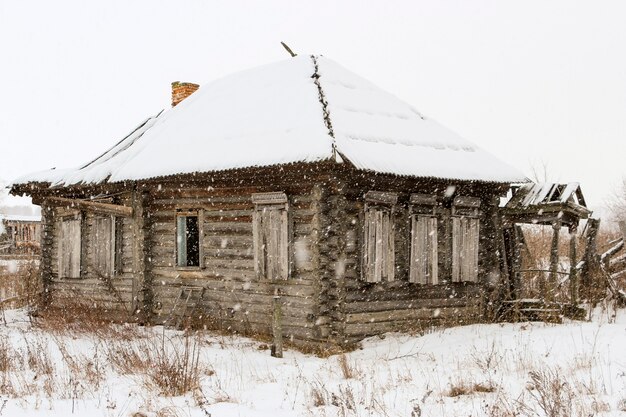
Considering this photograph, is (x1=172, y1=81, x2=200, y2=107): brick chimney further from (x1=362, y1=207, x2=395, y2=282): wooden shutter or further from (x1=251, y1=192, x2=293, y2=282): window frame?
(x1=362, y1=207, x2=395, y2=282): wooden shutter

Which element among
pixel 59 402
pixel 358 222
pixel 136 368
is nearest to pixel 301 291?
pixel 358 222

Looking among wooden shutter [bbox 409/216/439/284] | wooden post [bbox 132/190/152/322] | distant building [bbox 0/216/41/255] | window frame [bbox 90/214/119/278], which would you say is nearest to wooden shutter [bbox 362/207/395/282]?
wooden shutter [bbox 409/216/439/284]

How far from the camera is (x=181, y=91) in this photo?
1634cm

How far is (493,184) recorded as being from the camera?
42.1 ft

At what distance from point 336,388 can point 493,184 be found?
715cm

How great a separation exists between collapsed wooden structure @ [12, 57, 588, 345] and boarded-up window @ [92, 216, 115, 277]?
0.05 m

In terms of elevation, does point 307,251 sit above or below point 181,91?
below

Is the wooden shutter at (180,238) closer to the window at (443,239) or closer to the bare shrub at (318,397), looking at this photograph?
the window at (443,239)

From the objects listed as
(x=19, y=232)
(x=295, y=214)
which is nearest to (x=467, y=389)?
(x=295, y=214)

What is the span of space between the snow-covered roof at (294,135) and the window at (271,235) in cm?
79

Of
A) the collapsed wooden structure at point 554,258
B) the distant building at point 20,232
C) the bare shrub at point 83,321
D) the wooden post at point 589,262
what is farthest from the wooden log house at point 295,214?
the distant building at point 20,232

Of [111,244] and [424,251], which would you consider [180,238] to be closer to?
[111,244]

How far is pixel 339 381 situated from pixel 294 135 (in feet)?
14.9

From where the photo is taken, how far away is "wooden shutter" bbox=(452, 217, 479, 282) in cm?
1210
